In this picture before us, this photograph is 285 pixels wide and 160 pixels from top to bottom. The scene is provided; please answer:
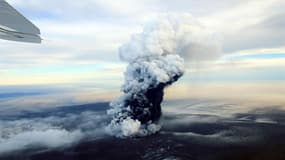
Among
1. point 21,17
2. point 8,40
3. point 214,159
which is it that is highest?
point 21,17

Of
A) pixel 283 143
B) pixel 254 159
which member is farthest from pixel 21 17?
pixel 283 143

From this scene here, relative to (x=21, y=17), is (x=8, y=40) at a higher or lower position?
lower

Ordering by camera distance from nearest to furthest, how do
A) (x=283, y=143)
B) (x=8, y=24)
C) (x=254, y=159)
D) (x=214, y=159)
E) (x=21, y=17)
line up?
(x=8, y=24) < (x=21, y=17) < (x=254, y=159) < (x=283, y=143) < (x=214, y=159)

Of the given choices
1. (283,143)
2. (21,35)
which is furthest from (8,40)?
(283,143)

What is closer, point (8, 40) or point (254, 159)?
point (8, 40)

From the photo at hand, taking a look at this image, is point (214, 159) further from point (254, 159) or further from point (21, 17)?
point (21, 17)

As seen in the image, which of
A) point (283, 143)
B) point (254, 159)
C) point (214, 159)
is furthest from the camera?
point (214, 159)

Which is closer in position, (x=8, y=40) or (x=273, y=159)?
(x=8, y=40)

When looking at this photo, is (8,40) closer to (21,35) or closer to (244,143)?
(21,35)

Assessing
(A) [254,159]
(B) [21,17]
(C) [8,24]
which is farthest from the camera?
(A) [254,159]
